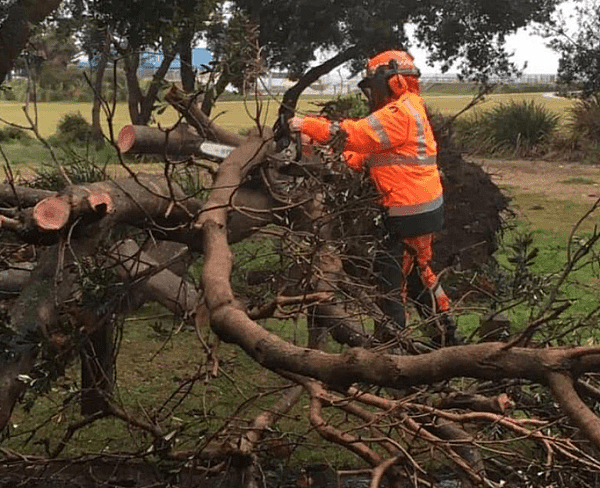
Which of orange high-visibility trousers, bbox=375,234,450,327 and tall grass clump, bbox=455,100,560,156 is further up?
orange high-visibility trousers, bbox=375,234,450,327

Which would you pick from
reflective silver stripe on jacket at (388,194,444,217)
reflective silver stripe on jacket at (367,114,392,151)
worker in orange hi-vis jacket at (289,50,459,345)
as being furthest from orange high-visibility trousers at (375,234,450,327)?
reflective silver stripe on jacket at (367,114,392,151)

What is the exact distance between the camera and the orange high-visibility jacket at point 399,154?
6.48 m

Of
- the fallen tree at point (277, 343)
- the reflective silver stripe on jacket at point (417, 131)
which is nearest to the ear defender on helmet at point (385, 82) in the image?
the reflective silver stripe on jacket at point (417, 131)

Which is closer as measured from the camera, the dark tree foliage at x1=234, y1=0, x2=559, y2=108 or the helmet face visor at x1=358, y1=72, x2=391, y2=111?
the helmet face visor at x1=358, y1=72, x2=391, y2=111

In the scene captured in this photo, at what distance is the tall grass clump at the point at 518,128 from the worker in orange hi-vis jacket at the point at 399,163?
17.3 meters

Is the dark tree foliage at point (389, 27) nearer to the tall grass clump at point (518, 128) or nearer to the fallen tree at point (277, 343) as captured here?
the tall grass clump at point (518, 128)

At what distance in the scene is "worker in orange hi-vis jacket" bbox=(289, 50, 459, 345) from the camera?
6520 mm

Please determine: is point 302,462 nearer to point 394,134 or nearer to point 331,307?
point 331,307

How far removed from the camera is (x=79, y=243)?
16.2 feet

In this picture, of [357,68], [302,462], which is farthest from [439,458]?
[357,68]

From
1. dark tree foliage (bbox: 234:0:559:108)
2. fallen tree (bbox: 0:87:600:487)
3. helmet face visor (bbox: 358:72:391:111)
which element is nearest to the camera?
fallen tree (bbox: 0:87:600:487)

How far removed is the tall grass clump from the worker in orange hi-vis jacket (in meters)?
17.3

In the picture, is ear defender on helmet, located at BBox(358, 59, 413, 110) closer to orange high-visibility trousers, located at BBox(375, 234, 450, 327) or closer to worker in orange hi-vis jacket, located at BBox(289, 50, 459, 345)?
worker in orange hi-vis jacket, located at BBox(289, 50, 459, 345)

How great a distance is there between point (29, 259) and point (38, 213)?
1.44 metres
